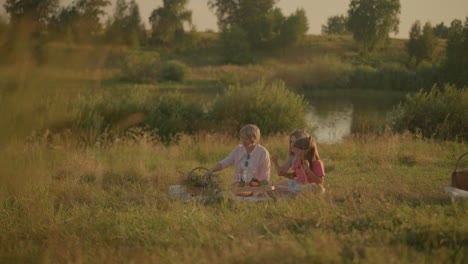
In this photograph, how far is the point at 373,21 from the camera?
62719 mm

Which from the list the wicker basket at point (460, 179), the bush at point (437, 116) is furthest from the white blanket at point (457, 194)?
the bush at point (437, 116)

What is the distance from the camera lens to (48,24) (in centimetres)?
450

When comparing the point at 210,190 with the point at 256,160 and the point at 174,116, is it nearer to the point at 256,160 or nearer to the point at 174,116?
the point at 256,160

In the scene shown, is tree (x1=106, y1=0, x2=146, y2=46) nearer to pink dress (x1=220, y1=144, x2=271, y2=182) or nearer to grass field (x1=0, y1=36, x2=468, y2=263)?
grass field (x1=0, y1=36, x2=468, y2=263)

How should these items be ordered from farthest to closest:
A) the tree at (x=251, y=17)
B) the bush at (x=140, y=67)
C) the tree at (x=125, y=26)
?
the tree at (x=251, y=17) < the bush at (x=140, y=67) < the tree at (x=125, y=26)

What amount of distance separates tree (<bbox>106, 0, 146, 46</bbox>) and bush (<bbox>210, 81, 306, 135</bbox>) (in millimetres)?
10805

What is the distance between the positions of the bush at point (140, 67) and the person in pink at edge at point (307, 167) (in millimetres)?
35512

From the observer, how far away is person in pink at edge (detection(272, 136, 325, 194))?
5.95 meters

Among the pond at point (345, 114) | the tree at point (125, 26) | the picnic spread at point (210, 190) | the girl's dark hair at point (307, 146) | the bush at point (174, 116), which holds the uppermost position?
the tree at point (125, 26)

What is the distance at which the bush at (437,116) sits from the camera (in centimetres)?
1529

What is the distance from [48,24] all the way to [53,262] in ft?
8.07

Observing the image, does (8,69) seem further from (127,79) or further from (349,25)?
(349,25)

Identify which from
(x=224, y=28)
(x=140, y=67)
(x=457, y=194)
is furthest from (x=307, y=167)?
(x=224, y=28)

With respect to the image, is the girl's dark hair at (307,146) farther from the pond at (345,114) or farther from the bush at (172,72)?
the bush at (172,72)
